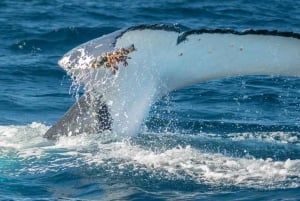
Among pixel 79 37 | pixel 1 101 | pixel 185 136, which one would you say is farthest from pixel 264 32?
pixel 79 37

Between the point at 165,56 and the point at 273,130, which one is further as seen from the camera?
the point at 273,130

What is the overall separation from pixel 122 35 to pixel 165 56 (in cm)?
61

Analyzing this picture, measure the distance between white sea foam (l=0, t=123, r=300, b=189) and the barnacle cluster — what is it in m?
1.17

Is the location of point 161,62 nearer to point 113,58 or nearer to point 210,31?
point 113,58

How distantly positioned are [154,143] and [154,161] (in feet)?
3.11

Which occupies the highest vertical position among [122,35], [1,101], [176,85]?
[122,35]

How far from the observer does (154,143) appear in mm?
9648

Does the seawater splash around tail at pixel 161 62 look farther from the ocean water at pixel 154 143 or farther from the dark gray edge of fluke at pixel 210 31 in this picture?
the ocean water at pixel 154 143

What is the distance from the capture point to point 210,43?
26.7 ft

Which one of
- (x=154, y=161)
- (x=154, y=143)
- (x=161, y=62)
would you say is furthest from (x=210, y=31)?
(x=154, y=143)

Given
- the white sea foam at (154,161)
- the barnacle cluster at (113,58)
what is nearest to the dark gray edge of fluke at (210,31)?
the barnacle cluster at (113,58)

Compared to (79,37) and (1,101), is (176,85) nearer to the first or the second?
(1,101)

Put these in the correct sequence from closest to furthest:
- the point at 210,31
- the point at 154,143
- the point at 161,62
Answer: the point at 210,31
the point at 161,62
the point at 154,143

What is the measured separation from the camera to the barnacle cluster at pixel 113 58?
789cm
